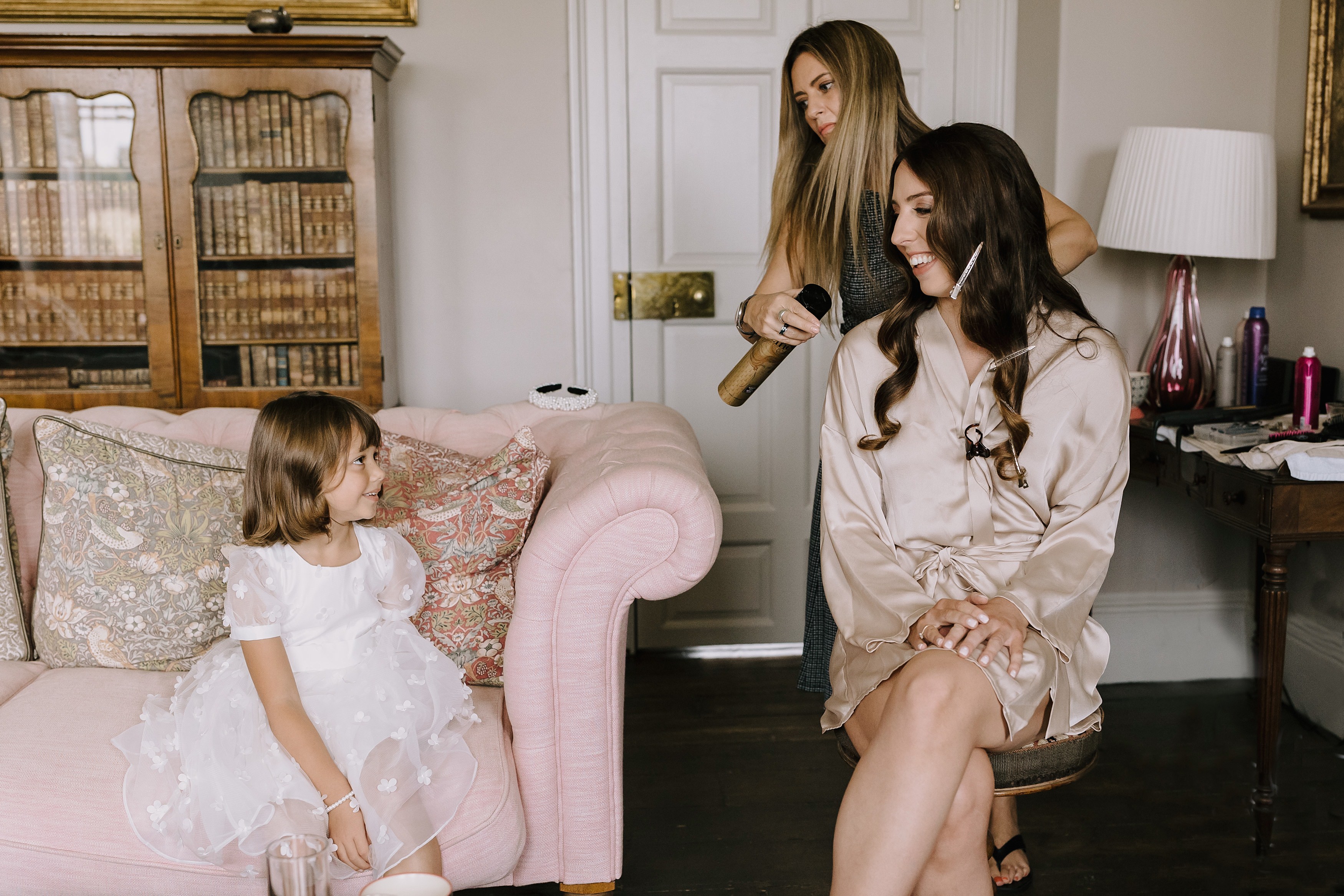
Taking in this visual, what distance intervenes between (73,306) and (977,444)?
2436 millimetres

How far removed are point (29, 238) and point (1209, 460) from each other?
2.95 metres

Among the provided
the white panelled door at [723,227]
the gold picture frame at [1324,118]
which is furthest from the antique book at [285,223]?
the gold picture frame at [1324,118]

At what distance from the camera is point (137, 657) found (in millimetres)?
1940

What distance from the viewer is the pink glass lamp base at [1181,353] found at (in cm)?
268

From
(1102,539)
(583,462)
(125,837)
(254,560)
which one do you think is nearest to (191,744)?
(125,837)

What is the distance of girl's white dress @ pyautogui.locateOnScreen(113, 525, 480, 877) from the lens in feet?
4.94

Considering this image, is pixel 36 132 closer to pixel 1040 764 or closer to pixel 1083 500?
pixel 1083 500

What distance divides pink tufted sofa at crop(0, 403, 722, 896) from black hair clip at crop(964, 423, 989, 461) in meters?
0.39

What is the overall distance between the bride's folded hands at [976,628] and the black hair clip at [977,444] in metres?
0.21

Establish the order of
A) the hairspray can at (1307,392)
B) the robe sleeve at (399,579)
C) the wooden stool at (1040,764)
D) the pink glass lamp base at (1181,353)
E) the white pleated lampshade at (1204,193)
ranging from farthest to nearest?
1. the pink glass lamp base at (1181,353)
2. the white pleated lampshade at (1204,193)
3. the hairspray can at (1307,392)
4. the robe sleeve at (399,579)
5. the wooden stool at (1040,764)

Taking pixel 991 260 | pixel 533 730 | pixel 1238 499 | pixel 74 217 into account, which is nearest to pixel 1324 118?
pixel 1238 499

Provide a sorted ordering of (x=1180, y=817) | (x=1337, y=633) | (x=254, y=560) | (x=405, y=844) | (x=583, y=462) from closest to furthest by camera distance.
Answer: (x=405, y=844), (x=254, y=560), (x=583, y=462), (x=1180, y=817), (x=1337, y=633)

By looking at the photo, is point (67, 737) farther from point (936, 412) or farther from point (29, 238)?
point (29, 238)

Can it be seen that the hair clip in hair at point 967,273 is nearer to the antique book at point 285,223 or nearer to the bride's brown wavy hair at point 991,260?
the bride's brown wavy hair at point 991,260
